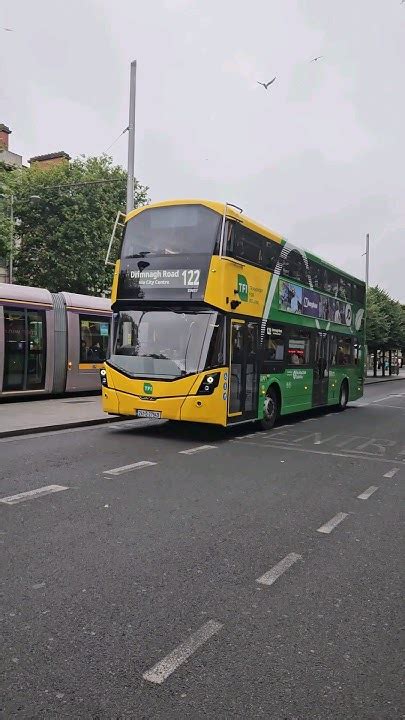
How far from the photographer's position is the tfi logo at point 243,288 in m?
10.5

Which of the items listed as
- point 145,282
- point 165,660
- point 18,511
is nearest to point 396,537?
point 165,660

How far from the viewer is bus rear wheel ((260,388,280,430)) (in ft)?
39.4

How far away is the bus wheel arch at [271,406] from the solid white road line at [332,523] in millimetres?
6140

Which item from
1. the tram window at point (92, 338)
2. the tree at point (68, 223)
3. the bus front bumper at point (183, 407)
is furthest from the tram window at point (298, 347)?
the tree at point (68, 223)

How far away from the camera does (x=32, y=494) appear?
6.02 metres

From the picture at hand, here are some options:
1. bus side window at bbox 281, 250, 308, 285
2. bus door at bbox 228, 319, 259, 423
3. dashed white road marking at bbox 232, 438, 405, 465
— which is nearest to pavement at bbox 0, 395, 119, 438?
bus door at bbox 228, 319, 259, 423

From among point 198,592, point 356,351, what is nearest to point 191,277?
point 198,592

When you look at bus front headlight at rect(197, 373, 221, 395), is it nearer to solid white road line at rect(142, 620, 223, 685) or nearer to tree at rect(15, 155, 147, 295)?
solid white road line at rect(142, 620, 223, 685)

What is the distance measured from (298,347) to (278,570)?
9.68 m

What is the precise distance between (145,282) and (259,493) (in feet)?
17.0

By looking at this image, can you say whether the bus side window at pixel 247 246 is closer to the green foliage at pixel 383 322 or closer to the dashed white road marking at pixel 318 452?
the dashed white road marking at pixel 318 452

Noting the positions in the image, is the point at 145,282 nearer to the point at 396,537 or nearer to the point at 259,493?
the point at 259,493

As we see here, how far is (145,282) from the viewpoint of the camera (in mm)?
10461

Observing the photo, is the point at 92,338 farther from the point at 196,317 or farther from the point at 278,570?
the point at 278,570
